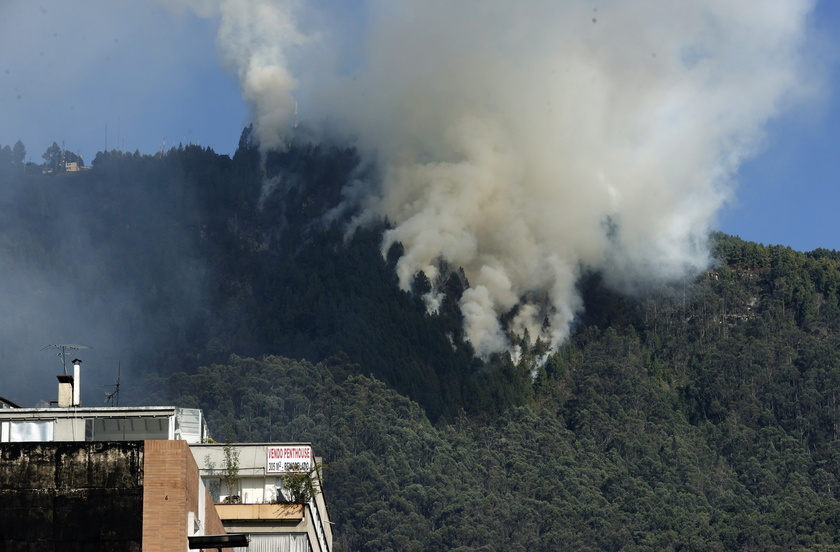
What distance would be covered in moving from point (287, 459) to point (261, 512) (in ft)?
16.6

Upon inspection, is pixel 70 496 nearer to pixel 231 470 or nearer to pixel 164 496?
pixel 164 496

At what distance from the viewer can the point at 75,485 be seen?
3325cm

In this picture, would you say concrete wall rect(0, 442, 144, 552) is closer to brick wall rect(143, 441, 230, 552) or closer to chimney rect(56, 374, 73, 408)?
brick wall rect(143, 441, 230, 552)

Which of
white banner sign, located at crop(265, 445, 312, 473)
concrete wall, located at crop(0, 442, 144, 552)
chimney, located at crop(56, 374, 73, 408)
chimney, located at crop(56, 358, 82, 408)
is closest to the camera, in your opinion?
concrete wall, located at crop(0, 442, 144, 552)

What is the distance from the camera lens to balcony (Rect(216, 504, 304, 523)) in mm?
53500

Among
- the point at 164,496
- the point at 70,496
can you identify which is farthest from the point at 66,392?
the point at 164,496

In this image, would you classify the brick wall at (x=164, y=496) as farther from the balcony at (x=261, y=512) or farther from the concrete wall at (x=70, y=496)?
the balcony at (x=261, y=512)

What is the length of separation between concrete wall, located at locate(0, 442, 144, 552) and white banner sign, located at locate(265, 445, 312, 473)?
24.9 m

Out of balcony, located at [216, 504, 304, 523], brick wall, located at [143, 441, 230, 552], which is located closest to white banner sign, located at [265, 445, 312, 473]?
balcony, located at [216, 504, 304, 523]

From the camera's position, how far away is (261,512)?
5381 cm

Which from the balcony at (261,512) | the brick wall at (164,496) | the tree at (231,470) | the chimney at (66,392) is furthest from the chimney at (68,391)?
the brick wall at (164,496)

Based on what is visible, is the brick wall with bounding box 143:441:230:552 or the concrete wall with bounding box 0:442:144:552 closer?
the brick wall with bounding box 143:441:230:552

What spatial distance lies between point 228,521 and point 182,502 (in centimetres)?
2077

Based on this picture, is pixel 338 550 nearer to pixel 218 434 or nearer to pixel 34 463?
pixel 218 434
